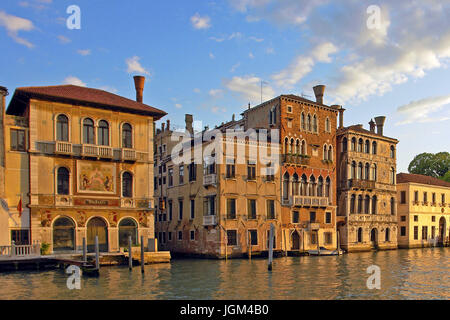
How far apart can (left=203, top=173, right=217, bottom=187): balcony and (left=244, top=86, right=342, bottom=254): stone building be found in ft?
20.2

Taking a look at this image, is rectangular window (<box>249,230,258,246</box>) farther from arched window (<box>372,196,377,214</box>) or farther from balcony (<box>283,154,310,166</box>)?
arched window (<box>372,196,377,214</box>)

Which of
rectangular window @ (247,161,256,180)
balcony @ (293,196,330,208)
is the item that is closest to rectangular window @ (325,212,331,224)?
balcony @ (293,196,330,208)

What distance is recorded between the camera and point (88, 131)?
2770 centimetres

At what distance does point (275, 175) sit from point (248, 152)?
3.40m

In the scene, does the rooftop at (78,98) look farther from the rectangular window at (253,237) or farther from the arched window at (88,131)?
the rectangular window at (253,237)

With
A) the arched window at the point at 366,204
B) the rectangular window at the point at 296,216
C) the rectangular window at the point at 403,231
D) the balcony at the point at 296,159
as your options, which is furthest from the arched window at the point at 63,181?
the rectangular window at the point at 403,231

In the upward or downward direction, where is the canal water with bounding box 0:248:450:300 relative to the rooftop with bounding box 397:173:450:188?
downward

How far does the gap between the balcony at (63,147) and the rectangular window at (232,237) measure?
13.2 meters

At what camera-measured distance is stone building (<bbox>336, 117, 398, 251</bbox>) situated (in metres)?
41.7

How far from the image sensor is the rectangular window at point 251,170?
34894 mm

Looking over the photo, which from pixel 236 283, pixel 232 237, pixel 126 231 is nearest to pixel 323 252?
pixel 232 237

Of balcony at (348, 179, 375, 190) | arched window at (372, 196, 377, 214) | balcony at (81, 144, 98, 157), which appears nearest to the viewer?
balcony at (81, 144, 98, 157)

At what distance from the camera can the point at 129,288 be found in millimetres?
18359

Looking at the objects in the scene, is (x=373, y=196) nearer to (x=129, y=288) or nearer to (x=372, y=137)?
(x=372, y=137)
